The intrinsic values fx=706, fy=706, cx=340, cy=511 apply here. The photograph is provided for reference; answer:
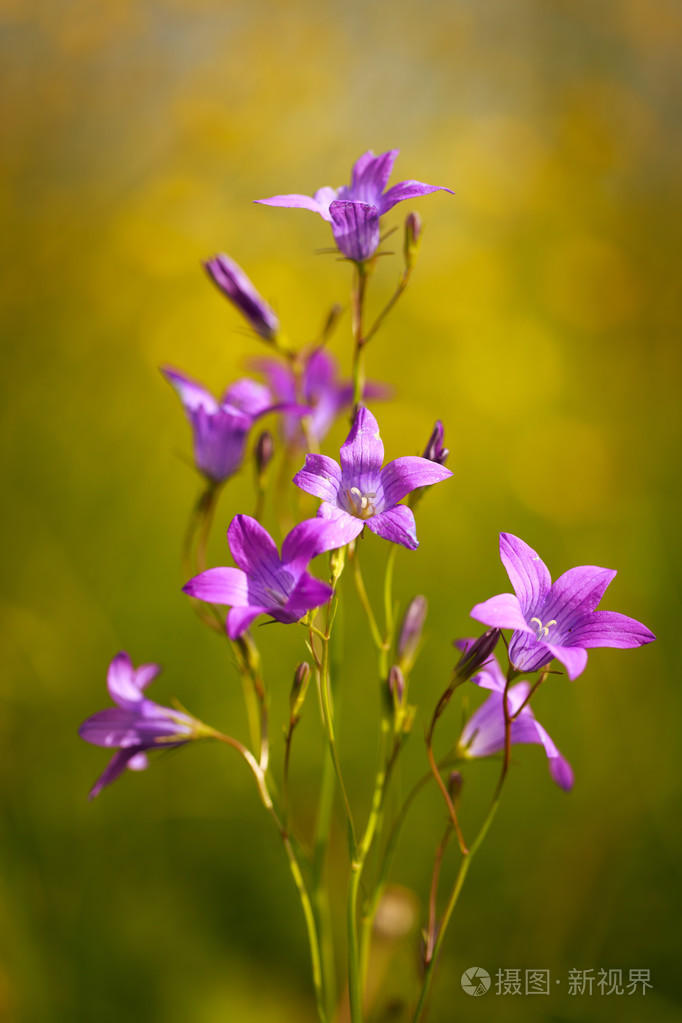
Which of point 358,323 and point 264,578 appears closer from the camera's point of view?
point 264,578

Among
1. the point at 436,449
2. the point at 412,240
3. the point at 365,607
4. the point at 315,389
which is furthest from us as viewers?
the point at 315,389

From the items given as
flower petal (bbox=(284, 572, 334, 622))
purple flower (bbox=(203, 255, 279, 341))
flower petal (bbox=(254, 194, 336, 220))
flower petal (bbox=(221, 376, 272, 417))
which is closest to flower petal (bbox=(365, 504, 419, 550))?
flower petal (bbox=(284, 572, 334, 622))

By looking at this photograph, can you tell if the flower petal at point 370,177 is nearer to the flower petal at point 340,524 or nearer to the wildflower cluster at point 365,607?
the wildflower cluster at point 365,607

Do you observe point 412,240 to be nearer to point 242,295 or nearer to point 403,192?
point 403,192

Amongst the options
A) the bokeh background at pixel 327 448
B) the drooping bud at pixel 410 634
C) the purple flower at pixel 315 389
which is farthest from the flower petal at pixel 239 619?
the bokeh background at pixel 327 448

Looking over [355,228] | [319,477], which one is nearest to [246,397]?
[355,228]

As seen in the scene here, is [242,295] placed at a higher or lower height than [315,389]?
higher

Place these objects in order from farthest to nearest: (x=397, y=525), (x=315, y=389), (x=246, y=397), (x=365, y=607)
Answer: (x=315, y=389), (x=246, y=397), (x=365, y=607), (x=397, y=525)

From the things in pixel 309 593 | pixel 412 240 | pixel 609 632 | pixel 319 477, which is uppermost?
pixel 412 240
